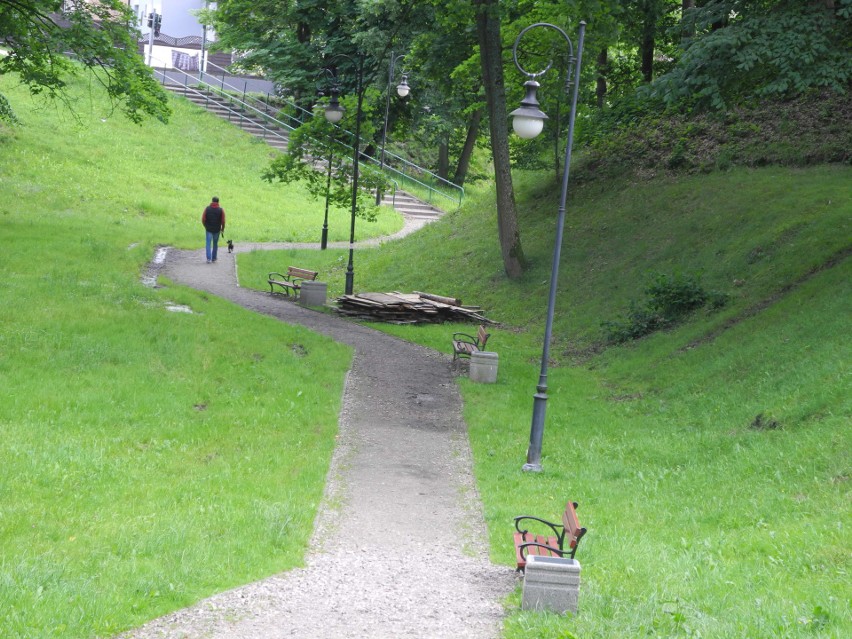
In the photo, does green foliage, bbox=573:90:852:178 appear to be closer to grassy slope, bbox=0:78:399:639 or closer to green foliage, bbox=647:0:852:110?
green foliage, bbox=647:0:852:110

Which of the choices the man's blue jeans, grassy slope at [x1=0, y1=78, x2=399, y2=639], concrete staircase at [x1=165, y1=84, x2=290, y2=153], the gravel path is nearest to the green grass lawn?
grassy slope at [x1=0, y1=78, x2=399, y2=639]

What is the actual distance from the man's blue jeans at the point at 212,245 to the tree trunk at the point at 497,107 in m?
9.41

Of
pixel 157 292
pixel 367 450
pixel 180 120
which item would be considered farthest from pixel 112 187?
pixel 367 450

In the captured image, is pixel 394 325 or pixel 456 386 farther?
pixel 394 325

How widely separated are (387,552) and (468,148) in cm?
4004

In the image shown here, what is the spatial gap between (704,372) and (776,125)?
500 inches

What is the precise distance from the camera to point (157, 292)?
2098 cm

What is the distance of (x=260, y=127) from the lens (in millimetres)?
51062

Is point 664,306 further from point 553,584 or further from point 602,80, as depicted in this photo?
point 602,80

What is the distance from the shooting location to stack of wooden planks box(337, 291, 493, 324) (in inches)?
878

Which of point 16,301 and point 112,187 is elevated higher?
point 112,187

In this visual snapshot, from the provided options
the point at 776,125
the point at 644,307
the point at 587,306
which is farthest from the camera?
the point at 776,125

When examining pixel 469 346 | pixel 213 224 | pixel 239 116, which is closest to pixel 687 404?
pixel 469 346

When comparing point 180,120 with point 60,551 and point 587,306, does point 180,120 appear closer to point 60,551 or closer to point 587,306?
point 587,306
